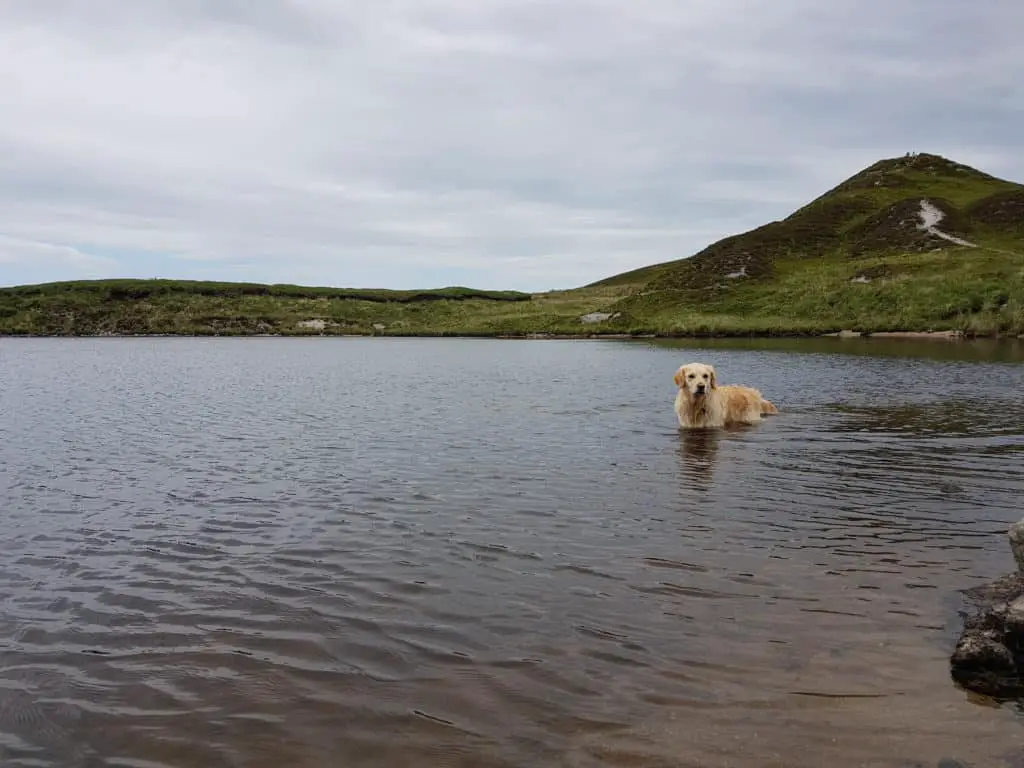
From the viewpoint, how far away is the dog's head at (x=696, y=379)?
62.2ft

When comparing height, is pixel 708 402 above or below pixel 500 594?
above

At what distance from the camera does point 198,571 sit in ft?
28.5

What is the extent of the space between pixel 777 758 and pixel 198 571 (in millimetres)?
6483

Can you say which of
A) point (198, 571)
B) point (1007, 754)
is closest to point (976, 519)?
point (1007, 754)

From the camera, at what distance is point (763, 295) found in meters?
89.4

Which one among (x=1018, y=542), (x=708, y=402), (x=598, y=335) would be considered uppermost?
(x=598, y=335)

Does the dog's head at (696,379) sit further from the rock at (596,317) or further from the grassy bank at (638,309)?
the rock at (596,317)

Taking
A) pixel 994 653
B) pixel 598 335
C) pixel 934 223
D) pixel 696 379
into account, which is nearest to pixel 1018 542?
pixel 994 653

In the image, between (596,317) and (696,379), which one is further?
(596,317)

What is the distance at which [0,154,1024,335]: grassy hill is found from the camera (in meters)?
71.3

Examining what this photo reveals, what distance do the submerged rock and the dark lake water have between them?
0.22 m

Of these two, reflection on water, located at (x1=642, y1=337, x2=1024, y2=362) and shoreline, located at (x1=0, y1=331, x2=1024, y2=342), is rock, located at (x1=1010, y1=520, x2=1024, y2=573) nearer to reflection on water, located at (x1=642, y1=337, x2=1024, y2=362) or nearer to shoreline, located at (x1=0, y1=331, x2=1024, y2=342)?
reflection on water, located at (x1=642, y1=337, x2=1024, y2=362)

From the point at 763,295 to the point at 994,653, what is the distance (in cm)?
8826

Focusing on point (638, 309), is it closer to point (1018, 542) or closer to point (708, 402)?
point (708, 402)
